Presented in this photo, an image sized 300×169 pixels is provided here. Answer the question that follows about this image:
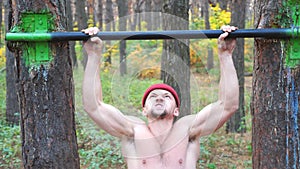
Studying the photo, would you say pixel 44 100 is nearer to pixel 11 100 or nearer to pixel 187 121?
pixel 187 121

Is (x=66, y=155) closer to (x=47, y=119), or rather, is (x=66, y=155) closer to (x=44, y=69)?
(x=47, y=119)

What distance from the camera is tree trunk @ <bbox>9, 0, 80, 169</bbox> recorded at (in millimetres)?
2760

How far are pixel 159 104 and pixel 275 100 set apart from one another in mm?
769

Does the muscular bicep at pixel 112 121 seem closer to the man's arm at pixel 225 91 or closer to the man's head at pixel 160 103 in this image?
the man's head at pixel 160 103

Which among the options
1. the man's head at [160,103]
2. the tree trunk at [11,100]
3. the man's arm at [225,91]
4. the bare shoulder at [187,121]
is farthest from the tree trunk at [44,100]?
the tree trunk at [11,100]

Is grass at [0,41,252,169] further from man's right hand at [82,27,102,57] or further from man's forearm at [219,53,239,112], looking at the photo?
man's right hand at [82,27,102,57]

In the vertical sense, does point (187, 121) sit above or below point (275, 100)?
below

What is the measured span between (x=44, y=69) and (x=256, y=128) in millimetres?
1483

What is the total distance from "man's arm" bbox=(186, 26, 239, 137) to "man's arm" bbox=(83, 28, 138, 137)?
562 millimetres

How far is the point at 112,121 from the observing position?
2697mm

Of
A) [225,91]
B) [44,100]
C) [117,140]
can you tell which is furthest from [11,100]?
[225,91]

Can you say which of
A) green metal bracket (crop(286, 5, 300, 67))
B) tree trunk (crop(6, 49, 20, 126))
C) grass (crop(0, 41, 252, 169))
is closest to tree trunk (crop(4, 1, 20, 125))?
tree trunk (crop(6, 49, 20, 126))

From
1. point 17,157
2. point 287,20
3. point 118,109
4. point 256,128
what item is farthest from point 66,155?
point 17,157

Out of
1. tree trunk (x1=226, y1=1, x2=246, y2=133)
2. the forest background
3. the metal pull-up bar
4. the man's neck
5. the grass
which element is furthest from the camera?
tree trunk (x1=226, y1=1, x2=246, y2=133)
